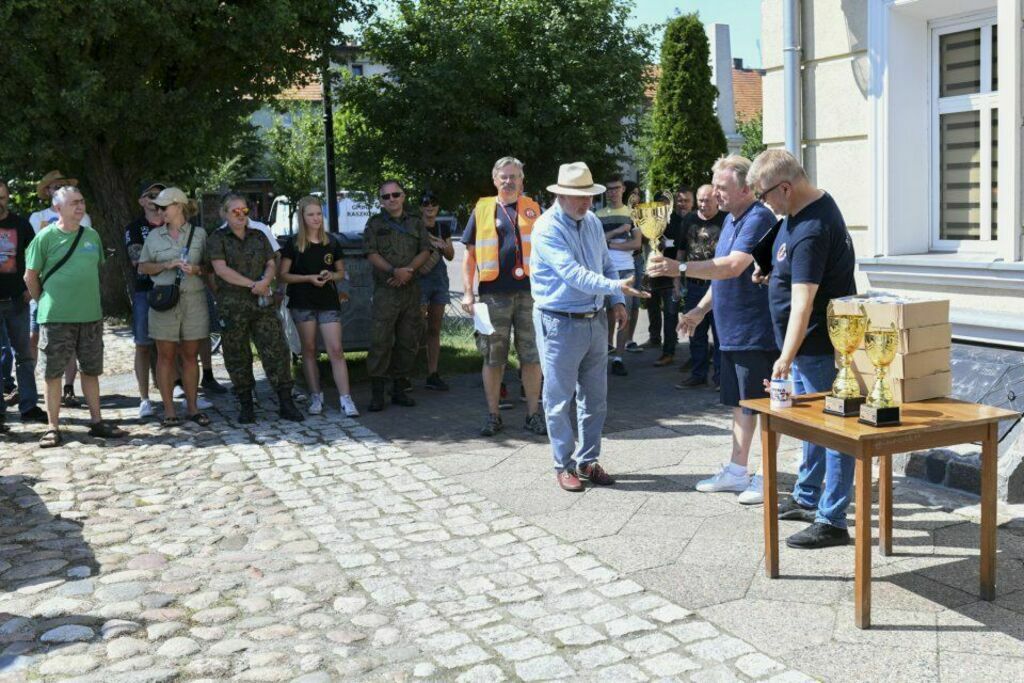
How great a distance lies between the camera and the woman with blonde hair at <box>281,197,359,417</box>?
893 cm

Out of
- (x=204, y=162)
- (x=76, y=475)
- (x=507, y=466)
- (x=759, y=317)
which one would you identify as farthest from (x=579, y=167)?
(x=204, y=162)

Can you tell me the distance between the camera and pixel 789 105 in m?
8.09

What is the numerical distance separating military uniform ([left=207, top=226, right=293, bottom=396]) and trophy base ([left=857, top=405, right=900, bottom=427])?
5742 millimetres

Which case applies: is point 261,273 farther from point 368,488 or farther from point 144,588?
point 144,588

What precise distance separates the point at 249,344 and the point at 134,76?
5123mm

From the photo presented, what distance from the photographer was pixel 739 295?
19.0 ft

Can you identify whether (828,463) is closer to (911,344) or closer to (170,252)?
(911,344)

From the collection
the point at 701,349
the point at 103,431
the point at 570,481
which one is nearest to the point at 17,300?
the point at 103,431

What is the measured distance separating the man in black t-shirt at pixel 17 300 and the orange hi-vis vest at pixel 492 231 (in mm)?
3841

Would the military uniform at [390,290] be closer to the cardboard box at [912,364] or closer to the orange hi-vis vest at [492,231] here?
the orange hi-vis vest at [492,231]

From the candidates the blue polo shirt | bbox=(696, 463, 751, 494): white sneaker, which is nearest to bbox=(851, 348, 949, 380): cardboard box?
the blue polo shirt

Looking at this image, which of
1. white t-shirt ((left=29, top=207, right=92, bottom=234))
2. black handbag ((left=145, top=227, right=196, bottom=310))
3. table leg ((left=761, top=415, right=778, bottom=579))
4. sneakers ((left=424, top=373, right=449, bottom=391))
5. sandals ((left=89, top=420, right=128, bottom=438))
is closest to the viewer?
table leg ((left=761, top=415, right=778, bottom=579))

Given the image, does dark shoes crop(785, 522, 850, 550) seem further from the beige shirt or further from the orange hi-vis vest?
the beige shirt

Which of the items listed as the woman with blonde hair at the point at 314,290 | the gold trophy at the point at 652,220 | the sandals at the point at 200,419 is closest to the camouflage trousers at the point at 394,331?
the woman with blonde hair at the point at 314,290
